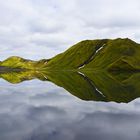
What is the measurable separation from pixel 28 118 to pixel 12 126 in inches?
226

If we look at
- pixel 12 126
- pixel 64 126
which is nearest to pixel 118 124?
pixel 64 126

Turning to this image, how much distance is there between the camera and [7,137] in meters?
29.7

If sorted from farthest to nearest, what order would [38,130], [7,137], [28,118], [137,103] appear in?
1. [137,103]
2. [28,118]
3. [38,130]
4. [7,137]

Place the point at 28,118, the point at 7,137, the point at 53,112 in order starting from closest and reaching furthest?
the point at 7,137
the point at 28,118
the point at 53,112

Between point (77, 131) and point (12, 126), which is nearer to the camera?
point (77, 131)

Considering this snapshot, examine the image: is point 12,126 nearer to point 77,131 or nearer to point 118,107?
point 77,131

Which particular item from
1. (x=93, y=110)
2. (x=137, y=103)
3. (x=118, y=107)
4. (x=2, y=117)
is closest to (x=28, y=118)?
(x=2, y=117)

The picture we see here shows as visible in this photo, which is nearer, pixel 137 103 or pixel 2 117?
pixel 2 117

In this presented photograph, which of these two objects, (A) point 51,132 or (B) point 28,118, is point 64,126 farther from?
(B) point 28,118

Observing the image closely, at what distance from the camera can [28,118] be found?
41062mm

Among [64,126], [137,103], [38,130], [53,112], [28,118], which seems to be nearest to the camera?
[38,130]

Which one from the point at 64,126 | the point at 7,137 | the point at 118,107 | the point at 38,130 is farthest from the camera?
the point at 118,107

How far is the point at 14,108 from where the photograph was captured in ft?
168

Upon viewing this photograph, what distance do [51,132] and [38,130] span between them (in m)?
1.61
